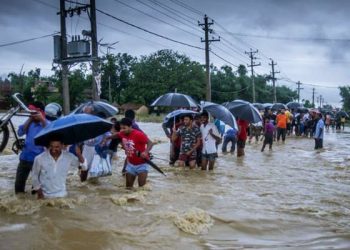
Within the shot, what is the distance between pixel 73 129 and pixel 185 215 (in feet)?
6.90

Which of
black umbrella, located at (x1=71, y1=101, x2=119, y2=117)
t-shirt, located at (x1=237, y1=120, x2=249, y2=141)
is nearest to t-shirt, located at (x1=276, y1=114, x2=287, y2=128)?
t-shirt, located at (x1=237, y1=120, x2=249, y2=141)

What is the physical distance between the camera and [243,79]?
7631cm

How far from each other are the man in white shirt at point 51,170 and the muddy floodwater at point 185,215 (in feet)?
1.13

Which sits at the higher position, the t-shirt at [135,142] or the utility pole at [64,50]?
the utility pole at [64,50]

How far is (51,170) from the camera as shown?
601 centimetres

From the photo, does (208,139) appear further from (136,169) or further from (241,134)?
(241,134)

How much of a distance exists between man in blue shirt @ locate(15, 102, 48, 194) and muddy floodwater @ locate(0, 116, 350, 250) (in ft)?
1.68

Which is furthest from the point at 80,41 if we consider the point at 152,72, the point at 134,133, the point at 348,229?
the point at 152,72

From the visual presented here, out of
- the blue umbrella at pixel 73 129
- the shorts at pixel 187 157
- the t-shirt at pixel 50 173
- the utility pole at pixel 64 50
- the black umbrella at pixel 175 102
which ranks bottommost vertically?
the shorts at pixel 187 157

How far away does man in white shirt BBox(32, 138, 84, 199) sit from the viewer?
5988 mm

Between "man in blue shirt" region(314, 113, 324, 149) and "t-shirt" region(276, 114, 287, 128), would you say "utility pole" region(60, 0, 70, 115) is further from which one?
"man in blue shirt" region(314, 113, 324, 149)

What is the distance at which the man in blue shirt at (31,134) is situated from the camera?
6.89 meters

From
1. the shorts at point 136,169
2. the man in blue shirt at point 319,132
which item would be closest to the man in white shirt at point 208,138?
the shorts at point 136,169

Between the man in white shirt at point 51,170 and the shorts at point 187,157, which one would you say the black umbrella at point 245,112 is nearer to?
the shorts at point 187,157
